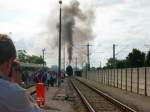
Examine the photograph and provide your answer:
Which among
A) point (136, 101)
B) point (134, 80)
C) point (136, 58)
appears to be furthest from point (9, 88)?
point (136, 58)

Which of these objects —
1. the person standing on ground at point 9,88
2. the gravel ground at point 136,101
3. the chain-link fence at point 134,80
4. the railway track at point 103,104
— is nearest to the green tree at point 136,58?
the chain-link fence at point 134,80

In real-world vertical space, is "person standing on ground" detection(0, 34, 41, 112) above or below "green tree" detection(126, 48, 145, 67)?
below

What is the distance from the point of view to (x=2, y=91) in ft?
9.70

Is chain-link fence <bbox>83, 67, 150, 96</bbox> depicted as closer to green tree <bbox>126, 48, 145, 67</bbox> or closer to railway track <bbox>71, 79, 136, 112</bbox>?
railway track <bbox>71, 79, 136, 112</bbox>

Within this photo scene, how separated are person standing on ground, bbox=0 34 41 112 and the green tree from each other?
381ft

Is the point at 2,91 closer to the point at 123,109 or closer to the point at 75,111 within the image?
the point at 75,111

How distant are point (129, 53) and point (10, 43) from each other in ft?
411

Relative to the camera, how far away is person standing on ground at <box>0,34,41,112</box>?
2920 mm

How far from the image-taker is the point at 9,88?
117 inches

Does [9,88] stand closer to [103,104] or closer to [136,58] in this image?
[103,104]

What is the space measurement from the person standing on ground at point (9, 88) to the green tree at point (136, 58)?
4572 inches

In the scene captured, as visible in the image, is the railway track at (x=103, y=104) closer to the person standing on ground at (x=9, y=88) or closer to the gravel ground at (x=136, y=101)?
the gravel ground at (x=136, y=101)

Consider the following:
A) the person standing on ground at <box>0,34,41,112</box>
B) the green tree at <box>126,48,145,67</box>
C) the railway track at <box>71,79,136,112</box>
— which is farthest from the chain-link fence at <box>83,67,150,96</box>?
the green tree at <box>126,48,145,67</box>

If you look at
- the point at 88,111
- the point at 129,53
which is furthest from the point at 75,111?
the point at 129,53
